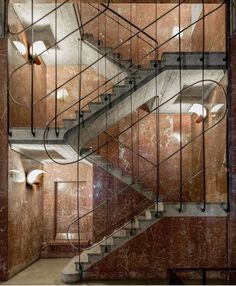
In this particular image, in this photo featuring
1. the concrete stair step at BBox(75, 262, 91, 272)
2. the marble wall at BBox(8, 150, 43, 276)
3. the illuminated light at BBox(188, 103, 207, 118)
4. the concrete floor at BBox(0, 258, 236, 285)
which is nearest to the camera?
the concrete floor at BBox(0, 258, 236, 285)

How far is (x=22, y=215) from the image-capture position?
7992 millimetres

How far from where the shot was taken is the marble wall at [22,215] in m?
7.21

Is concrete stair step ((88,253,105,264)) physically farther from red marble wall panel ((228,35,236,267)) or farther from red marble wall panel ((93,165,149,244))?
red marble wall panel ((93,165,149,244))

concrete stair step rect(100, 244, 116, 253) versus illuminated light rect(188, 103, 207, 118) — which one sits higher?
illuminated light rect(188, 103, 207, 118)

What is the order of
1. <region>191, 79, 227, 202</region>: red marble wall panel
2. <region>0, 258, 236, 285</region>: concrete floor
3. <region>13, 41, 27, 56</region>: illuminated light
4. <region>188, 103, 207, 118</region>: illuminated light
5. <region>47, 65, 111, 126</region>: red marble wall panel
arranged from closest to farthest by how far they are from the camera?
<region>0, 258, 236, 285</region>: concrete floor < <region>191, 79, 227, 202</region>: red marble wall panel < <region>13, 41, 27, 56</region>: illuminated light < <region>188, 103, 207, 118</region>: illuminated light < <region>47, 65, 111, 126</region>: red marble wall panel

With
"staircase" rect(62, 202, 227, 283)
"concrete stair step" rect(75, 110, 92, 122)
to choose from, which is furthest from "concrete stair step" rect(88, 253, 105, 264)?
"concrete stair step" rect(75, 110, 92, 122)

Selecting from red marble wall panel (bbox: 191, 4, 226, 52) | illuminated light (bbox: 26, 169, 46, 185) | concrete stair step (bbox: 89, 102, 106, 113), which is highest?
red marble wall panel (bbox: 191, 4, 226, 52)

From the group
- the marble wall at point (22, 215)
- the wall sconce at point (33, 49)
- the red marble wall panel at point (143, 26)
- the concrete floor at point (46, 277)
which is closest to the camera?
the concrete floor at point (46, 277)

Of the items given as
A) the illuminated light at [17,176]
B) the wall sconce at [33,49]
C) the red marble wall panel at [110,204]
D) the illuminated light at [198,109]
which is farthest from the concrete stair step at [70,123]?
the red marble wall panel at [110,204]

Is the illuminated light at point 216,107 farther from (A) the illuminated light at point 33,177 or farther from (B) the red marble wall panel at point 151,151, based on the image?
(A) the illuminated light at point 33,177

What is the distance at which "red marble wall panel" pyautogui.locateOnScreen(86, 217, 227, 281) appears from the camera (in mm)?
6770

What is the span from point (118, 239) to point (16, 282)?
1.96m

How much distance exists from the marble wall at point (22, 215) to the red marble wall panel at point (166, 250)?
1.68 meters

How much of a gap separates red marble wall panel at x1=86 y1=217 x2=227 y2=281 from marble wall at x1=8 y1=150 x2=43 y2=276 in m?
1.68
